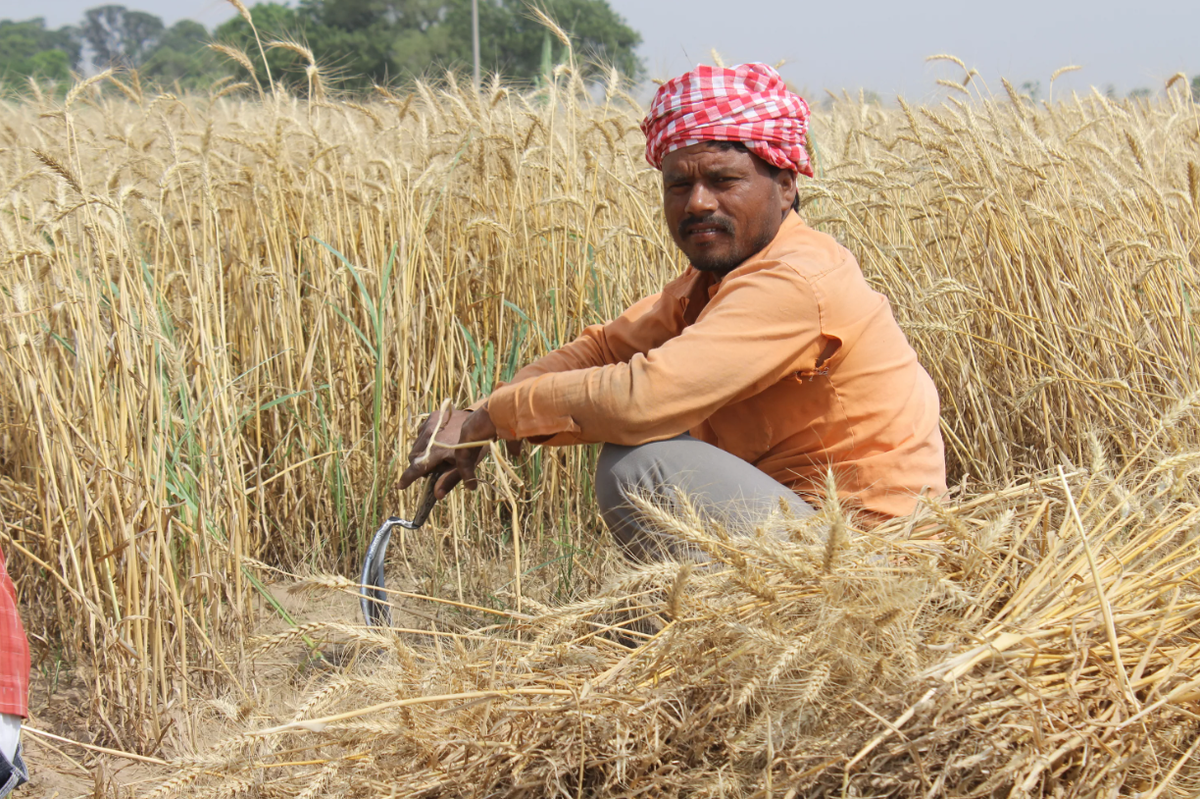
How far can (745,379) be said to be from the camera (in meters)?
1.60

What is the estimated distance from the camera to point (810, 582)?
4.04ft

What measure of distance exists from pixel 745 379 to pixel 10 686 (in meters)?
1.19

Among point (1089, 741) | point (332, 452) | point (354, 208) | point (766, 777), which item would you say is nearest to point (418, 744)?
point (766, 777)

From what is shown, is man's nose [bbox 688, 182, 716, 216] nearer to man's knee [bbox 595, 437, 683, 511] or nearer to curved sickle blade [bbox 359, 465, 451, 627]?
man's knee [bbox 595, 437, 683, 511]

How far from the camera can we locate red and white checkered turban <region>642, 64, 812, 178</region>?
5.66ft

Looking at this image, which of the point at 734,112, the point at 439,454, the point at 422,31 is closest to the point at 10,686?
the point at 439,454

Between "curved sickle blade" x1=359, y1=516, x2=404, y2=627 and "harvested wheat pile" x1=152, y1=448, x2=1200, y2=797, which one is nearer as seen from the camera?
"harvested wheat pile" x1=152, y1=448, x2=1200, y2=797

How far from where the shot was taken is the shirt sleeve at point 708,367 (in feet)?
5.20

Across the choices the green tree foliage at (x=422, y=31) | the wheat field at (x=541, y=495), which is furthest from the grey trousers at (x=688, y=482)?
the green tree foliage at (x=422, y=31)

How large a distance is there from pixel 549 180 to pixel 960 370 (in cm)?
119

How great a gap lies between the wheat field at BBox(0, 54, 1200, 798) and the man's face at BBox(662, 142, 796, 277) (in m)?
0.57

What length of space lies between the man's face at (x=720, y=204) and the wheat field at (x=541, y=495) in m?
0.57

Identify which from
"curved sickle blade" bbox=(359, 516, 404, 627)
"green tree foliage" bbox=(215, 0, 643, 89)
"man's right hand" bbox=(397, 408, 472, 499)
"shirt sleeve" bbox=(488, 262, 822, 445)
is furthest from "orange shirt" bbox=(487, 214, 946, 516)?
"green tree foliage" bbox=(215, 0, 643, 89)

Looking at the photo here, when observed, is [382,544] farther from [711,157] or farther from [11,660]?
[711,157]
